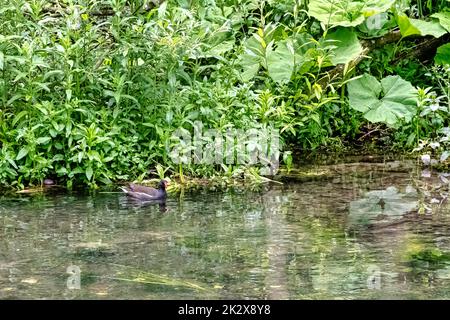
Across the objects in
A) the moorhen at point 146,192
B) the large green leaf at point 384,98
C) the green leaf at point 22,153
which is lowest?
the moorhen at point 146,192

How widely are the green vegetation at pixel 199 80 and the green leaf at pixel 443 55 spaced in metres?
0.01

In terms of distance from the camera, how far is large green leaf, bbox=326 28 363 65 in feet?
27.2

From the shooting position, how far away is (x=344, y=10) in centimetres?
852

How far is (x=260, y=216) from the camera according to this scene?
19.4 ft

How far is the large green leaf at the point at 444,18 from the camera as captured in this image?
870 cm

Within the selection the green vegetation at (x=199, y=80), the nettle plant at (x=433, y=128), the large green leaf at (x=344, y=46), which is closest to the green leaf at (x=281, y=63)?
the green vegetation at (x=199, y=80)

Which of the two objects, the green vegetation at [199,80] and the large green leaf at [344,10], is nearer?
the green vegetation at [199,80]

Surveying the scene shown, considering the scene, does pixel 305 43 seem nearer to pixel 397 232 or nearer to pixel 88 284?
pixel 397 232

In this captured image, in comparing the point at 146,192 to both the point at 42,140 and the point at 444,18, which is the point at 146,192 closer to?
the point at 42,140

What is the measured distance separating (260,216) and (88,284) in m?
1.81

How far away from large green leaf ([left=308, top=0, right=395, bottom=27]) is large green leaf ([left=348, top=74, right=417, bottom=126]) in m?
0.57

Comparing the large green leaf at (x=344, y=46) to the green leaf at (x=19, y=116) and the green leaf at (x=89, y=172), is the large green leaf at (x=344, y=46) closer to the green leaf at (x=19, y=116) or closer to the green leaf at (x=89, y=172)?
the green leaf at (x=89, y=172)

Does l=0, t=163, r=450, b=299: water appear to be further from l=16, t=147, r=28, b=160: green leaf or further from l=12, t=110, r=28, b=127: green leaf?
l=12, t=110, r=28, b=127: green leaf
